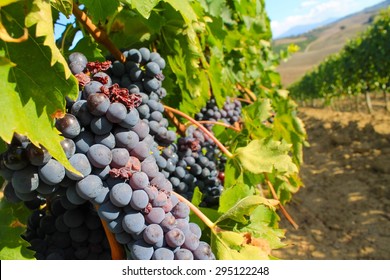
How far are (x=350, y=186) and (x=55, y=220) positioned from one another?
26.9 ft

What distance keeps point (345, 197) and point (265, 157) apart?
A: 6876 mm

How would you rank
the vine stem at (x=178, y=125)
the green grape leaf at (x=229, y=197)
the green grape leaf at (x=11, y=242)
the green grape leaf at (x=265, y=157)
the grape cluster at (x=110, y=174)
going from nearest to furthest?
1. the grape cluster at (x=110, y=174)
2. the green grape leaf at (x=11, y=242)
3. the green grape leaf at (x=229, y=197)
4. the green grape leaf at (x=265, y=157)
5. the vine stem at (x=178, y=125)

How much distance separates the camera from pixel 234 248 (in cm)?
123

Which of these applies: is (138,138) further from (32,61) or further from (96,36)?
(96,36)

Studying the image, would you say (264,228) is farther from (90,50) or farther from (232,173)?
(90,50)

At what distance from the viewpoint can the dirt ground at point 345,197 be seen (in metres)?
6.00

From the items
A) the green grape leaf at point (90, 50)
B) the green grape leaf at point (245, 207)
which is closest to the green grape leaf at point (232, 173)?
the green grape leaf at point (245, 207)

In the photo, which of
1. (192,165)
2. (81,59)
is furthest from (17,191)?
(192,165)

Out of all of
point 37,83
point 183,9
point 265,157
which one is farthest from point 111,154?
point 265,157

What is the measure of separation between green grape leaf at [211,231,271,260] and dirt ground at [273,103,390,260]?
2655 mm

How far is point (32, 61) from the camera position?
0.85m

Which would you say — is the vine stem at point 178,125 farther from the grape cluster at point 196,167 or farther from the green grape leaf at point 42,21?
the green grape leaf at point 42,21

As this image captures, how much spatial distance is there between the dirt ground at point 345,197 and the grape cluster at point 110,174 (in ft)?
9.53

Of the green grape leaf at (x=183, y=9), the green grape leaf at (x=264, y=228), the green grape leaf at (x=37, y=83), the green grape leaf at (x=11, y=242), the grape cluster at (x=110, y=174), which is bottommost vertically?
the green grape leaf at (x=264, y=228)
